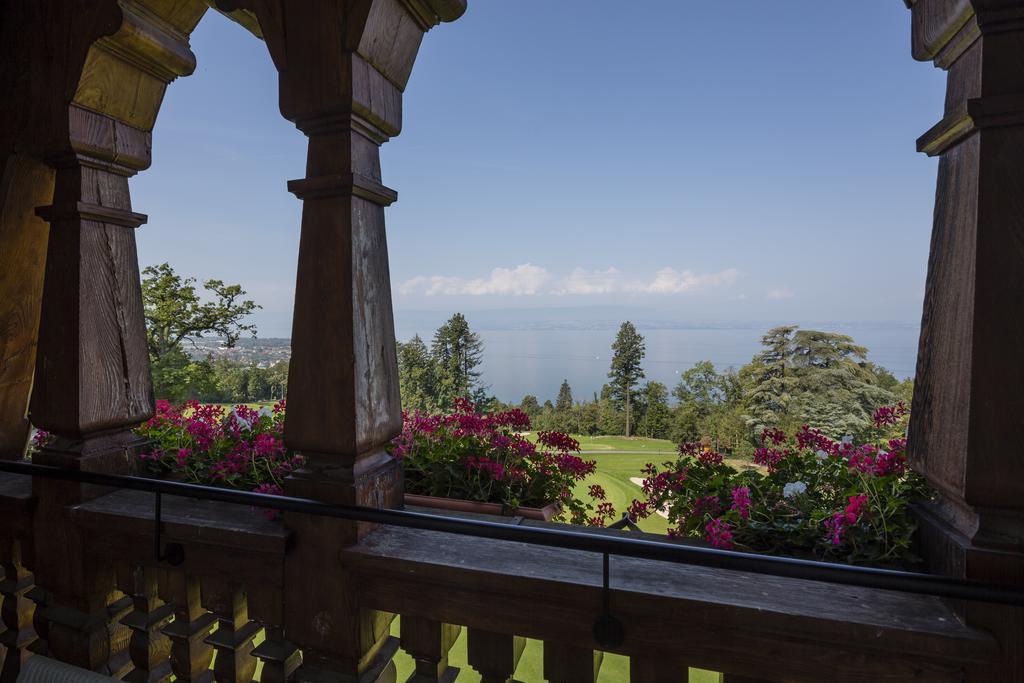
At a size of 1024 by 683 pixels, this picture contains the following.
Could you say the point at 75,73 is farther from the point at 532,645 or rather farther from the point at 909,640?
the point at 532,645

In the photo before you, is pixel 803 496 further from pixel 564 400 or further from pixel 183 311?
pixel 183 311

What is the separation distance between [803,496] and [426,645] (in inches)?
35.7

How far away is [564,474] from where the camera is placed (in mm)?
1453

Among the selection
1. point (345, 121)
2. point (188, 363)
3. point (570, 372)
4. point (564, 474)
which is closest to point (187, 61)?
point (345, 121)

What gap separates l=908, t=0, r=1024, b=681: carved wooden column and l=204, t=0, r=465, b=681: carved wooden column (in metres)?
1.05

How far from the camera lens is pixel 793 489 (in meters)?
1.01

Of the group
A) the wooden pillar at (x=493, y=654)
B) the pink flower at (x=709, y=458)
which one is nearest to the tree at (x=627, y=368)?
the pink flower at (x=709, y=458)

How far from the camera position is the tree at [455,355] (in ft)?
6.20

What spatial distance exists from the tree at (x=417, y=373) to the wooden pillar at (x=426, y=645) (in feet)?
3.11

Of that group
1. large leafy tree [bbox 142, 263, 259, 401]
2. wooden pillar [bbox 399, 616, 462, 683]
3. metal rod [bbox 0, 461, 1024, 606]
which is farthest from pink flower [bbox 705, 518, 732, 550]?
large leafy tree [bbox 142, 263, 259, 401]

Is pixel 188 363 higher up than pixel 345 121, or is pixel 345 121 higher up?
pixel 345 121

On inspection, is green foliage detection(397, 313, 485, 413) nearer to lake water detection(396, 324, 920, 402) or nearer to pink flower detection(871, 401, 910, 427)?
lake water detection(396, 324, 920, 402)

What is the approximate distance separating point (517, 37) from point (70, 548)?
13.7ft

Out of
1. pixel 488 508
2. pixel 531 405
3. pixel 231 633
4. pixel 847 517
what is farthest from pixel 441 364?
pixel 847 517
